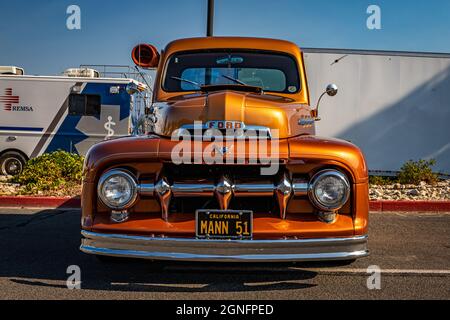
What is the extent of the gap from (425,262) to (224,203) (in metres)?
2.29

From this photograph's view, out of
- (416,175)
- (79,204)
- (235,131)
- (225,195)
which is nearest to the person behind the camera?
(225,195)

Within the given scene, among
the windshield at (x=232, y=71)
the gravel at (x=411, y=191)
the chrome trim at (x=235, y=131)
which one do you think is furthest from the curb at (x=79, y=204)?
the chrome trim at (x=235, y=131)

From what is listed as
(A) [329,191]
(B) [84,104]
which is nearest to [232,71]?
(A) [329,191]

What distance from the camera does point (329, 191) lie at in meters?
3.39

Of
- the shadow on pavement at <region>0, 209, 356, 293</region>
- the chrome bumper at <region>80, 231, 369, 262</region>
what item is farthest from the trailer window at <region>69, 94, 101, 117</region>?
the chrome bumper at <region>80, 231, 369, 262</region>

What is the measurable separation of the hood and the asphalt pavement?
42.9 inches

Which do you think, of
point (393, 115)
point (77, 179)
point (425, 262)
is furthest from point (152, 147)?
point (393, 115)

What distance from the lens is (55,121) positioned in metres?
13.0

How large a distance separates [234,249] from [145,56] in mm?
2885

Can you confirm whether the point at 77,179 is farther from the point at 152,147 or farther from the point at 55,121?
the point at 152,147

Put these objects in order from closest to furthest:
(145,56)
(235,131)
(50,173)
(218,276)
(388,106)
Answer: (235,131) → (218,276) → (145,56) → (50,173) → (388,106)

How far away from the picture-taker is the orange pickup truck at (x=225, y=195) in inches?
129

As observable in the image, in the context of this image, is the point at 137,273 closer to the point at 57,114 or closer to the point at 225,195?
the point at 225,195

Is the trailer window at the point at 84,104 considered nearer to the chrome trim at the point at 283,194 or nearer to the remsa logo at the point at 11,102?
the remsa logo at the point at 11,102
